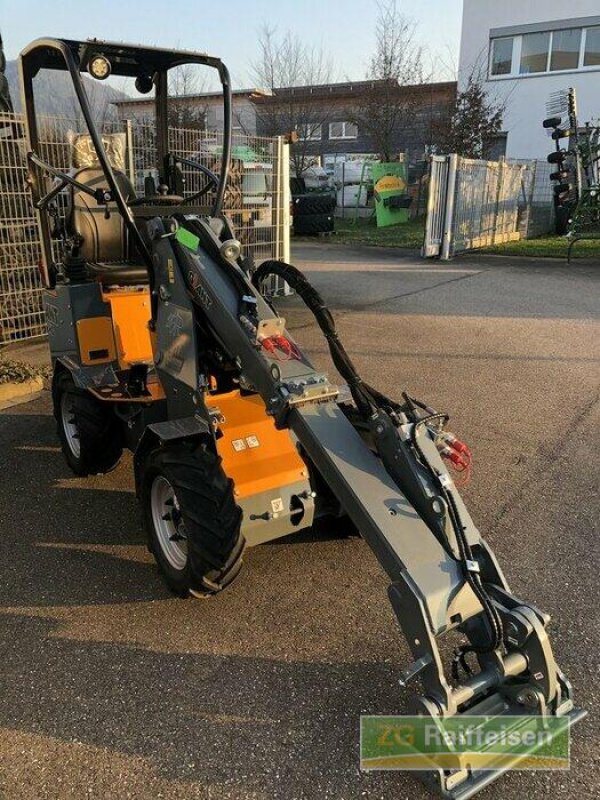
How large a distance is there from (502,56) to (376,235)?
34.4 ft

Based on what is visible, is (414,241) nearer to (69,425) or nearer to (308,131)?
(308,131)

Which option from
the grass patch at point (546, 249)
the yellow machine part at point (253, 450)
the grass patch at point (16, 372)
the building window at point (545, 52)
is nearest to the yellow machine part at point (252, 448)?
the yellow machine part at point (253, 450)

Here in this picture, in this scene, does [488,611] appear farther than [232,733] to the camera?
No

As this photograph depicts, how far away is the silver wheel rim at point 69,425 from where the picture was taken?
456 centimetres

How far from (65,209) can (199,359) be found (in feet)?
7.58

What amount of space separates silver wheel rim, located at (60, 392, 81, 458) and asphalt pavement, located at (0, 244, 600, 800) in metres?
0.21

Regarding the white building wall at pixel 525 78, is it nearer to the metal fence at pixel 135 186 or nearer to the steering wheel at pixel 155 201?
the metal fence at pixel 135 186

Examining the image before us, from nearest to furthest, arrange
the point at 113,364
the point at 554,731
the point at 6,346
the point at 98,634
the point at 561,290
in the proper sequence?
1. the point at 554,731
2. the point at 98,634
3. the point at 113,364
4. the point at 6,346
5. the point at 561,290

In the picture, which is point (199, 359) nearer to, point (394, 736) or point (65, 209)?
point (394, 736)

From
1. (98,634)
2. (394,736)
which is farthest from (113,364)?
(394,736)

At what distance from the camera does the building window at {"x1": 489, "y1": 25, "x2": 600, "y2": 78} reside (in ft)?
77.1

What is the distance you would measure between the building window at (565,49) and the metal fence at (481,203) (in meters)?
6.55

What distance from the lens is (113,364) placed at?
460 cm

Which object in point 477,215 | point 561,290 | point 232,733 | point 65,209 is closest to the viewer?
point 232,733
